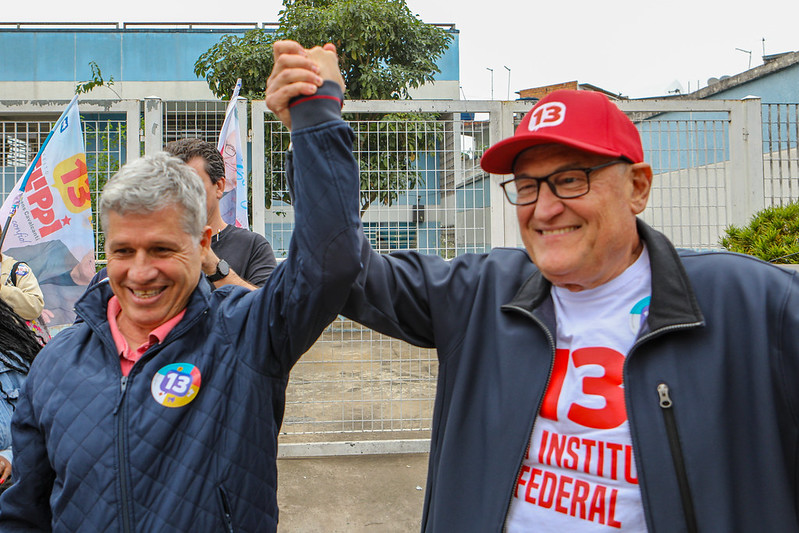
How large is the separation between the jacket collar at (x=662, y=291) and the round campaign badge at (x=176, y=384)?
798 millimetres

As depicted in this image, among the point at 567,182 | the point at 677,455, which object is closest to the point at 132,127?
the point at 567,182

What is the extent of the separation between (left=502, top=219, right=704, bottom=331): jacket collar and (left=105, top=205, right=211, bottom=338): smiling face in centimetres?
83

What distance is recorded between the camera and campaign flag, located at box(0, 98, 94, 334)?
132 inches

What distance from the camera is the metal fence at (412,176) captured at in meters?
4.02

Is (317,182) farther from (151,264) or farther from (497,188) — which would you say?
(497,188)

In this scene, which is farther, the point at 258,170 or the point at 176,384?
the point at 258,170

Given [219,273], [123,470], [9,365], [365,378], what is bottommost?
[365,378]

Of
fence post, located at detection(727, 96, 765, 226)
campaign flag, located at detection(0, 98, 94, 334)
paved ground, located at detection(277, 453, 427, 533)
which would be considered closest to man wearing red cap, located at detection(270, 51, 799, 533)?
paved ground, located at detection(277, 453, 427, 533)

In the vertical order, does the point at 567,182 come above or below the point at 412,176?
below

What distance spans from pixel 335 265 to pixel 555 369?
61 centimetres

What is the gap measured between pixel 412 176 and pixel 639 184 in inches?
105

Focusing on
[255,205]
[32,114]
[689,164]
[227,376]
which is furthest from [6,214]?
[689,164]

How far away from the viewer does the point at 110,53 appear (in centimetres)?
1831

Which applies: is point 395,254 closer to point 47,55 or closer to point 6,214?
point 6,214
